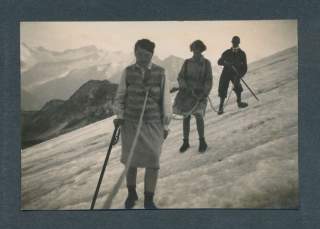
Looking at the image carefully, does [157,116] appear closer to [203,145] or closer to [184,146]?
[184,146]

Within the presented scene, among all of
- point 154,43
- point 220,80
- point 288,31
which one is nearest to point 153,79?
point 154,43

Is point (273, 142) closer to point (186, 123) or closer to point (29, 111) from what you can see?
point (186, 123)

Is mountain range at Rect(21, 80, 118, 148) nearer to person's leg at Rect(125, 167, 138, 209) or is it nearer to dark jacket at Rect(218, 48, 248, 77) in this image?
person's leg at Rect(125, 167, 138, 209)

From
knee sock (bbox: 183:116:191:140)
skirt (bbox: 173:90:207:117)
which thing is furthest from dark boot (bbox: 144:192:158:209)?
skirt (bbox: 173:90:207:117)

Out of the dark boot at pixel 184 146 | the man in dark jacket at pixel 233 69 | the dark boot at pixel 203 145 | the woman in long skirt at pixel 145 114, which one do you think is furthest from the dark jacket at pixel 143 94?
the man in dark jacket at pixel 233 69

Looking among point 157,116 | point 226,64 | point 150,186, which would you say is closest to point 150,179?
point 150,186

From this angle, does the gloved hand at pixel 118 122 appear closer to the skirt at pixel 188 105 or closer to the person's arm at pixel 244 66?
the skirt at pixel 188 105
